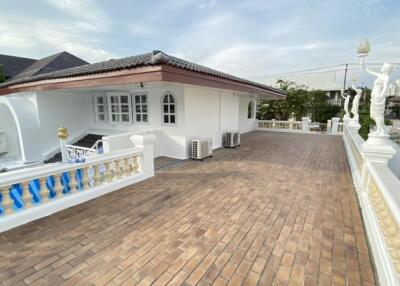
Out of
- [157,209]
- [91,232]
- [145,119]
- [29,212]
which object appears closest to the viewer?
[91,232]

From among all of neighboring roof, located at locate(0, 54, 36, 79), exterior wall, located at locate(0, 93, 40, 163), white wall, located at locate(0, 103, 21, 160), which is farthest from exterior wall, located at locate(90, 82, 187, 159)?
neighboring roof, located at locate(0, 54, 36, 79)

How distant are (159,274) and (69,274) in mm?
848

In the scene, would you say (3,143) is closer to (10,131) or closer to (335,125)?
(10,131)

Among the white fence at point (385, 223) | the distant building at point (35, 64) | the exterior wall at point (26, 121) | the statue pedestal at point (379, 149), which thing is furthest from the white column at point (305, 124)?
the distant building at point (35, 64)

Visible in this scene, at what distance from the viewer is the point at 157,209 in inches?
118

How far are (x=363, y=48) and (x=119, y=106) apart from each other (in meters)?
7.49

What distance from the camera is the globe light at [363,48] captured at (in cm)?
353

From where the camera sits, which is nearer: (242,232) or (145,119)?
(242,232)

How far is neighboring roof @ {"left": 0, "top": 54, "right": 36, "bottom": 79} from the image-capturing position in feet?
53.6

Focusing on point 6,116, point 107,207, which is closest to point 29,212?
point 107,207

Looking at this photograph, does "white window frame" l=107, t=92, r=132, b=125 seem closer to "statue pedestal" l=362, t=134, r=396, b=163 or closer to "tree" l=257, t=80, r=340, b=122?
"statue pedestal" l=362, t=134, r=396, b=163

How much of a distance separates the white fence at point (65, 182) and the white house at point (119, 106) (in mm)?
1726

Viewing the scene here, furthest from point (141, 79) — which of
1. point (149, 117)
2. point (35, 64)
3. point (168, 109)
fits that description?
point (35, 64)

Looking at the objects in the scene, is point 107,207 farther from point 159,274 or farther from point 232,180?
point 232,180
